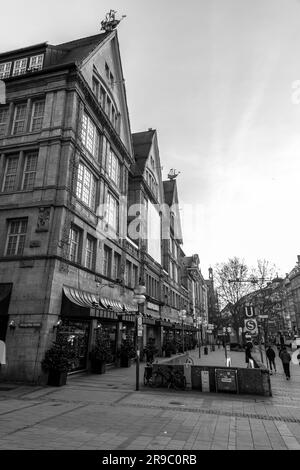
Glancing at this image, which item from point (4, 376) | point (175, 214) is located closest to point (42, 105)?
point (4, 376)

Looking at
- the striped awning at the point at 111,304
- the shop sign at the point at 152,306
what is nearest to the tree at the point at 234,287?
the shop sign at the point at 152,306

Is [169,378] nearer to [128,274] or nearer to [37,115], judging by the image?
[128,274]

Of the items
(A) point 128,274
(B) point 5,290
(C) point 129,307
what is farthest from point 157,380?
(A) point 128,274

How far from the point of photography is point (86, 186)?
2264 centimetres

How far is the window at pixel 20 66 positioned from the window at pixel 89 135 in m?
5.42

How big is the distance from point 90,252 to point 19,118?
33.4ft

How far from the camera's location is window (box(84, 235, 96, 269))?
2249 cm

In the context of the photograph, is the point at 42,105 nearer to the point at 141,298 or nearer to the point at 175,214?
the point at 141,298

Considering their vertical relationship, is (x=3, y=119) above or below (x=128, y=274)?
above

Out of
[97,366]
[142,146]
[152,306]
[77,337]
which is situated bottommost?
[97,366]

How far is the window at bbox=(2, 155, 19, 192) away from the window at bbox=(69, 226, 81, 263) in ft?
14.6

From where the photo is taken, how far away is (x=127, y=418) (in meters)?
9.52

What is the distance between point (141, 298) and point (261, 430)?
9.96 metres

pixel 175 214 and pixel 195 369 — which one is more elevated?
pixel 175 214
